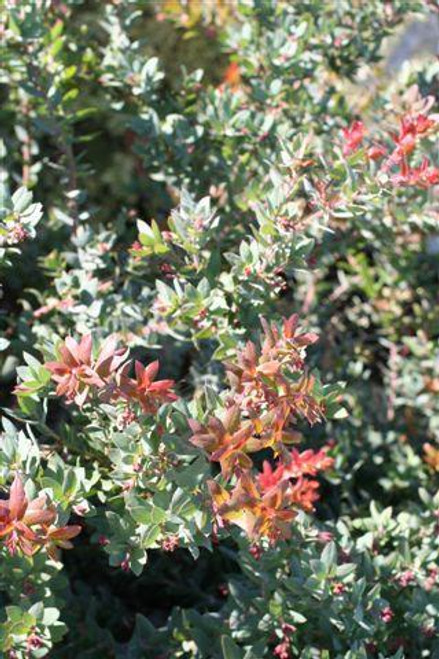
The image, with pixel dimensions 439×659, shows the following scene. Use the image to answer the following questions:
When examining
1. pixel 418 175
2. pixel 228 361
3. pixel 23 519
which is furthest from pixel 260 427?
pixel 418 175

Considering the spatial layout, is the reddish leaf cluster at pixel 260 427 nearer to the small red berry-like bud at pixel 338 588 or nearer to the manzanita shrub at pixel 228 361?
the manzanita shrub at pixel 228 361

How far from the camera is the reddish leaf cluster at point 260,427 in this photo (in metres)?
1.33

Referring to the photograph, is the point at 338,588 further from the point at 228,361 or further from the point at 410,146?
the point at 410,146

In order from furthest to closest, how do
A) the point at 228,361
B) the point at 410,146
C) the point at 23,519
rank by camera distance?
1. the point at 410,146
2. the point at 228,361
3. the point at 23,519

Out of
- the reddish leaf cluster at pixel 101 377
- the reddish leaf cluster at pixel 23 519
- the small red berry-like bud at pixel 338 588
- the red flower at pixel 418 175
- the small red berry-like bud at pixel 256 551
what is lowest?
the small red berry-like bud at pixel 256 551

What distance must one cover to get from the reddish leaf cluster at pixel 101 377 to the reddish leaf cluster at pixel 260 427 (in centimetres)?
13

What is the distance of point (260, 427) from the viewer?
1.35 meters

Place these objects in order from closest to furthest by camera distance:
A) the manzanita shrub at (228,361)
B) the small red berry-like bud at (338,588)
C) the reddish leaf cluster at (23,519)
Result: the reddish leaf cluster at (23,519) < the manzanita shrub at (228,361) < the small red berry-like bud at (338,588)

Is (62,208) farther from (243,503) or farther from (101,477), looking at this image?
(243,503)

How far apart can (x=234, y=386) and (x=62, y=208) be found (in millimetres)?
1022

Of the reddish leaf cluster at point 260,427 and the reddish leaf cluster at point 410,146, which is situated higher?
the reddish leaf cluster at point 410,146

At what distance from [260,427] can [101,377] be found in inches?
10.3

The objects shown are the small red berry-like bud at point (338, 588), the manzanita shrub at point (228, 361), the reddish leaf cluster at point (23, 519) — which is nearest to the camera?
the reddish leaf cluster at point (23, 519)

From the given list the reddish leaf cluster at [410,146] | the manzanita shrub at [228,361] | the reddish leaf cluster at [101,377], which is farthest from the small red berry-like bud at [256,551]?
the reddish leaf cluster at [410,146]
